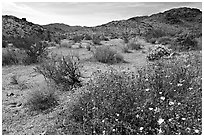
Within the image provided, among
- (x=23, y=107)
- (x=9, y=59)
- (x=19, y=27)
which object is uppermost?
(x=19, y=27)

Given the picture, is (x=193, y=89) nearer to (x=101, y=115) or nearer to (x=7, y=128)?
(x=101, y=115)

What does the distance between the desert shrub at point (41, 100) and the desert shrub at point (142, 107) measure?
1018 mm

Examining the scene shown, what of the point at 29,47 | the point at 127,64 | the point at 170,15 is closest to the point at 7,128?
the point at 127,64

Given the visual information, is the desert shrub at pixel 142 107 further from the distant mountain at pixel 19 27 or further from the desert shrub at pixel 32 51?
the distant mountain at pixel 19 27

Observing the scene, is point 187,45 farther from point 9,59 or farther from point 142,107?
point 142,107

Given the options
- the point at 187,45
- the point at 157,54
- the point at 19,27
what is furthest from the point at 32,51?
the point at 19,27

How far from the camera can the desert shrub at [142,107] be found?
3.65 m

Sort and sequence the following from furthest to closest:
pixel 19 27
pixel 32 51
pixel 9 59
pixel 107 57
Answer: pixel 19 27 < pixel 32 51 < pixel 9 59 < pixel 107 57

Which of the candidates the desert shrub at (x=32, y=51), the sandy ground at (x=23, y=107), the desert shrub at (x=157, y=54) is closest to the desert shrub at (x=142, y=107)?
the sandy ground at (x=23, y=107)

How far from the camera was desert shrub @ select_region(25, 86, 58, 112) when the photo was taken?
17.8 feet

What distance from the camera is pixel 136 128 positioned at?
12.4ft

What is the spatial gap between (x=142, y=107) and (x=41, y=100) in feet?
7.84

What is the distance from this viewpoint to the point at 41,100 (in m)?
5.59

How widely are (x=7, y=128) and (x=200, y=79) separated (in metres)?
3.44
